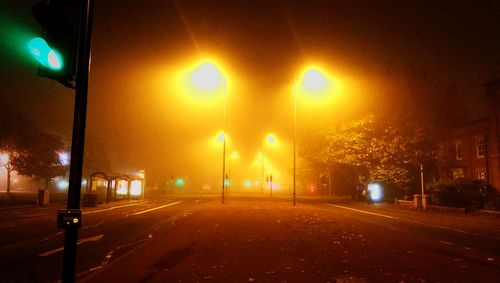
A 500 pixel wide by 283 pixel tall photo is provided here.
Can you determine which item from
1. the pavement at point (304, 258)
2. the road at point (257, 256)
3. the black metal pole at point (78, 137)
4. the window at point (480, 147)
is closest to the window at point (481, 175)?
the window at point (480, 147)

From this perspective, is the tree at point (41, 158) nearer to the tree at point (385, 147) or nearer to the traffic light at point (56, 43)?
the tree at point (385, 147)

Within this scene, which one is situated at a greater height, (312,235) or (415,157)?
(415,157)

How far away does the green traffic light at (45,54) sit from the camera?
3936 mm

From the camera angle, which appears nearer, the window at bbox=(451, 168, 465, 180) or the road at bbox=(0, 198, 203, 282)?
the road at bbox=(0, 198, 203, 282)

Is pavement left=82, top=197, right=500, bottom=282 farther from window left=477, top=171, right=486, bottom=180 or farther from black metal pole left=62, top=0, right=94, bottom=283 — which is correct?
window left=477, top=171, right=486, bottom=180

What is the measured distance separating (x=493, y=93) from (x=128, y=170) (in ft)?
290

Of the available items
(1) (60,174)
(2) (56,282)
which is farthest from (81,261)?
(1) (60,174)

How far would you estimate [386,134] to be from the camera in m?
37.3

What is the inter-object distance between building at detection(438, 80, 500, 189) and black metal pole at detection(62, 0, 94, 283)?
1670 inches

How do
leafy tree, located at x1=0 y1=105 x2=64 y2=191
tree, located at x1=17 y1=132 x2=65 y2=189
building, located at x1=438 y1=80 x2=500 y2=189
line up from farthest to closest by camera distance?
tree, located at x1=17 y1=132 x2=65 y2=189 < leafy tree, located at x1=0 y1=105 x2=64 y2=191 < building, located at x1=438 y1=80 x2=500 y2=189

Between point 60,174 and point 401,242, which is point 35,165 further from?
point 401,242

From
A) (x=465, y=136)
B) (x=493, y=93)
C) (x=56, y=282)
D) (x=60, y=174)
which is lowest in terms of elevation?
(x=56, y=282)

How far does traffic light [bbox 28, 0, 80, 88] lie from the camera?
393 centimetres

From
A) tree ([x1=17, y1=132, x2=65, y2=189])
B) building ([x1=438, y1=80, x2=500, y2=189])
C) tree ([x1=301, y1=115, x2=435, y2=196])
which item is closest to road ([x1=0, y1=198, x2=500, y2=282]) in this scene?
tree ([x1=301, y1=115, x2=435, y2=196])
